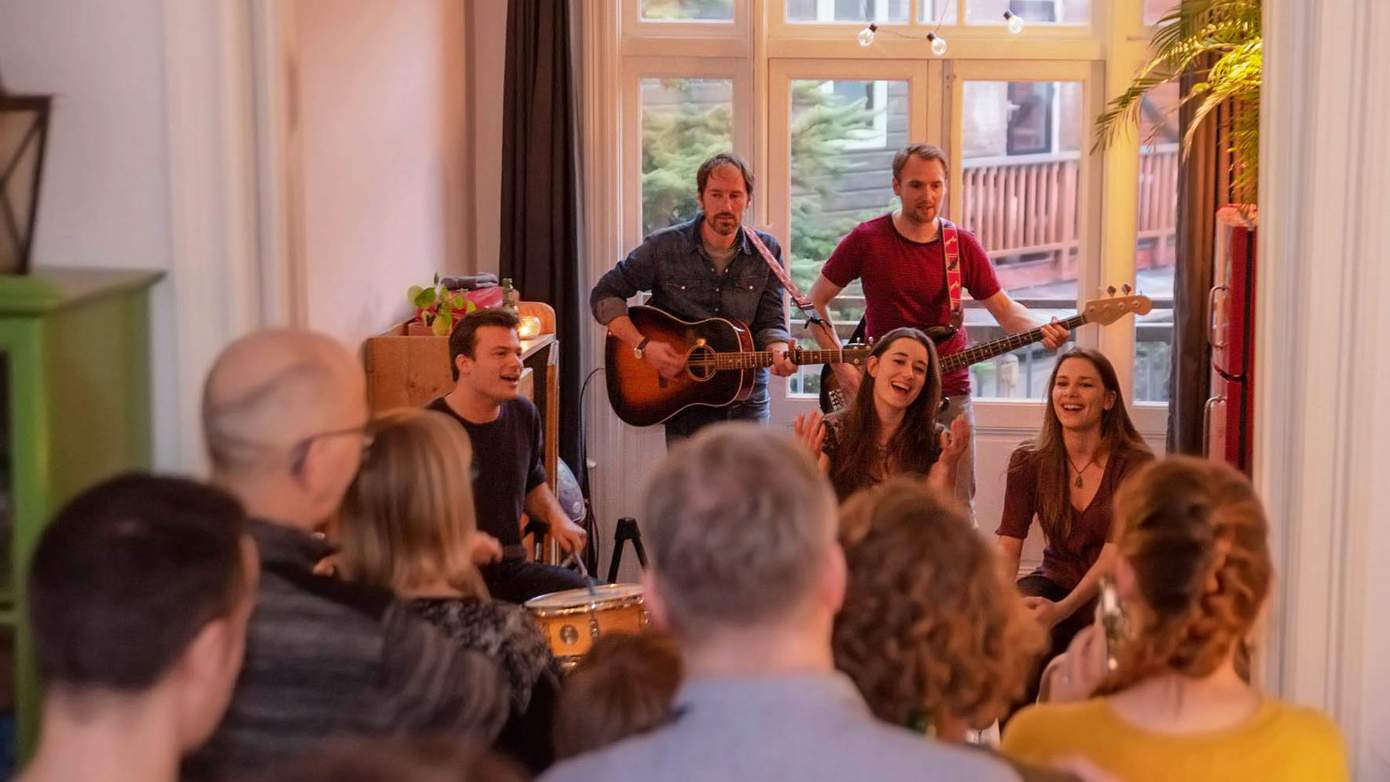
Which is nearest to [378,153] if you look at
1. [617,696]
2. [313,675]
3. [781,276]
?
[781,276]

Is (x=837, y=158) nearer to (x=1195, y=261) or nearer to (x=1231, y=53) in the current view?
(x=1195, y=261)

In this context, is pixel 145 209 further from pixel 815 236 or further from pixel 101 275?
pixel 815 236

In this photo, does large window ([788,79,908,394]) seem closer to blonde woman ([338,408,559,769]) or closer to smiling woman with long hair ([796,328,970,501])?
smiling woman with long hair ([796,328,970,501])

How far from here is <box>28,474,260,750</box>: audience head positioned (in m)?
1.44

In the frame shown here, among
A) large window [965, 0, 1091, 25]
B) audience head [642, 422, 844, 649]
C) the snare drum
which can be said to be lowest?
the snare drum

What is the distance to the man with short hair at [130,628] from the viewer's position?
143 cm

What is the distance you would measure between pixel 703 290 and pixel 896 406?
142 centimetres

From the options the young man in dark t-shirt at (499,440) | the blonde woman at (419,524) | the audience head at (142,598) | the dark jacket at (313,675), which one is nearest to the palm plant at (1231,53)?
the young man in dark t-shirt at (499,440)

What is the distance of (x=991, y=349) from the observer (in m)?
4.82

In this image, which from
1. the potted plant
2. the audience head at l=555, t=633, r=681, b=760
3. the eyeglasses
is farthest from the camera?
the potted plant

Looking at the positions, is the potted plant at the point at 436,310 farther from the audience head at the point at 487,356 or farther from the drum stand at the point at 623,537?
the drum stand at the point at 623,537

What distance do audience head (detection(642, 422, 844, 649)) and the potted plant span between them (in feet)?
10.0

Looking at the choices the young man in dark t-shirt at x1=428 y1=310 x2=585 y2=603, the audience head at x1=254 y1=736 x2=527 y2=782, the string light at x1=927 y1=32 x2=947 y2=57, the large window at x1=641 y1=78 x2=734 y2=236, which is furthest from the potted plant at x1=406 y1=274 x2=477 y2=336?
the audience head at x1=254 y1=736 x2=527 y2=782

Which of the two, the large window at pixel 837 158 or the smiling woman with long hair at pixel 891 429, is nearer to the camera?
the smiling woman with long hair at pixel 891 429
